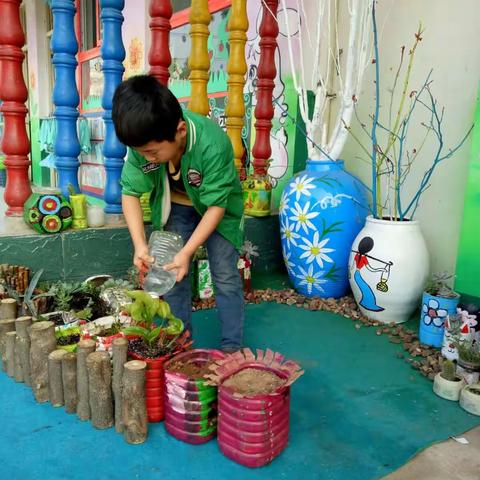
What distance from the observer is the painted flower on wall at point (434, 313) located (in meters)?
2.13

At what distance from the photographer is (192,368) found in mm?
1485

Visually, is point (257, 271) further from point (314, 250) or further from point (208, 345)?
point (208, 345)

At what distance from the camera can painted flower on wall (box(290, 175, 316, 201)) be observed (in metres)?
2.68

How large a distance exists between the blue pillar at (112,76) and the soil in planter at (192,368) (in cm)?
130

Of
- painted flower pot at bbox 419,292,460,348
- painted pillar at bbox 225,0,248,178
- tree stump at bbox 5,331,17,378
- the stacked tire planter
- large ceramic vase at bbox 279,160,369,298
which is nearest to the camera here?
the stacked tire planter


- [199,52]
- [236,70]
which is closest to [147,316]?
[199,52]

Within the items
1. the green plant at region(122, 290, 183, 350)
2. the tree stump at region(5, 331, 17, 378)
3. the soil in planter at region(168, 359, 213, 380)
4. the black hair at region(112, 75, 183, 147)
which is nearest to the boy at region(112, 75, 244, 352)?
the black hair at region(112, 75, 183, 147)

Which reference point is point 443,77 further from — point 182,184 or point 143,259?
point 143,259

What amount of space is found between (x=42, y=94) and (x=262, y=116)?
6.49m

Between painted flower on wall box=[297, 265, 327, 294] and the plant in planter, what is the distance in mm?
237

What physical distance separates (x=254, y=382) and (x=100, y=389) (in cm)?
49

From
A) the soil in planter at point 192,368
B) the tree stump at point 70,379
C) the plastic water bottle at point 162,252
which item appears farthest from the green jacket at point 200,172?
the tree stump at point 70,379

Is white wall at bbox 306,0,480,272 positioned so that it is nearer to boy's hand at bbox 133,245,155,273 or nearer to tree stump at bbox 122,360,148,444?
boy's hand at bbox 133,245,155,273

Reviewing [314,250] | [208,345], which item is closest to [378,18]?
[314,250]
